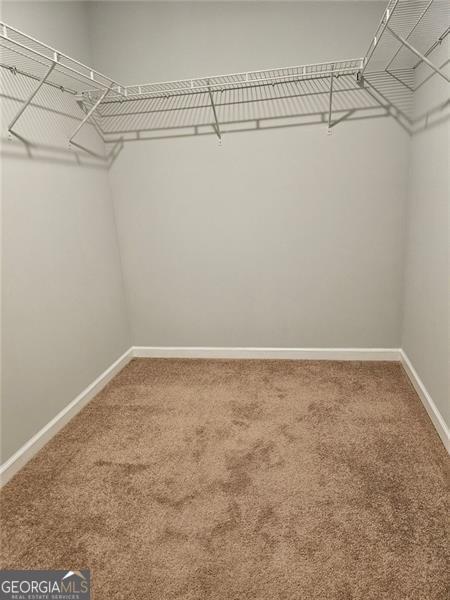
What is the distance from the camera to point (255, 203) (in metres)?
2.46

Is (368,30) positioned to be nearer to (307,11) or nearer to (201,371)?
(307,11)

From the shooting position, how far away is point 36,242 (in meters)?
1.90

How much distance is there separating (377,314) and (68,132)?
2288 millimetres

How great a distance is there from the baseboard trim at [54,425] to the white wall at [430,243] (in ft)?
6.60

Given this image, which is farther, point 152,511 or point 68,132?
point 68,132

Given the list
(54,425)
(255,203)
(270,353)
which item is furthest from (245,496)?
(255,203)

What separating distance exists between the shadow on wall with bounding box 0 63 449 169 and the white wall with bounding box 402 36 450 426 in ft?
0.33

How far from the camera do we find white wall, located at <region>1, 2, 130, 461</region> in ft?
5.75

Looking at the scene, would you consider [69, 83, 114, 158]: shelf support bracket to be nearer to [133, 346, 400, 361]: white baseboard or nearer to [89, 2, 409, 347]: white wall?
[89, 2, 409, 347]: white wall

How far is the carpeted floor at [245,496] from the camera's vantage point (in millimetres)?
1238

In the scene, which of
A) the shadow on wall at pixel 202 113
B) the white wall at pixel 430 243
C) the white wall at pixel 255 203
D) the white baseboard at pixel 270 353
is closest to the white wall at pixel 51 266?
the shadow on wall at pixel 202 113

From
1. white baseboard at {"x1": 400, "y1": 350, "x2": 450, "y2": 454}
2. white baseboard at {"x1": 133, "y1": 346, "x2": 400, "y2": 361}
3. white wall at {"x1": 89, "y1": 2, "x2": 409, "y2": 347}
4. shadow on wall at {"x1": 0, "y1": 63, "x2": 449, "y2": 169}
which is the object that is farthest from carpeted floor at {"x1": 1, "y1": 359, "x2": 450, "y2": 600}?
shadow on wall at {"x1": 0, "y1": 63, "x2": 449, "y2": 169}

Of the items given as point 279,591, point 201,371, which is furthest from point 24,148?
point 279,591

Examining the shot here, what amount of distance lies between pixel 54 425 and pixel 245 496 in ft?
3.75
